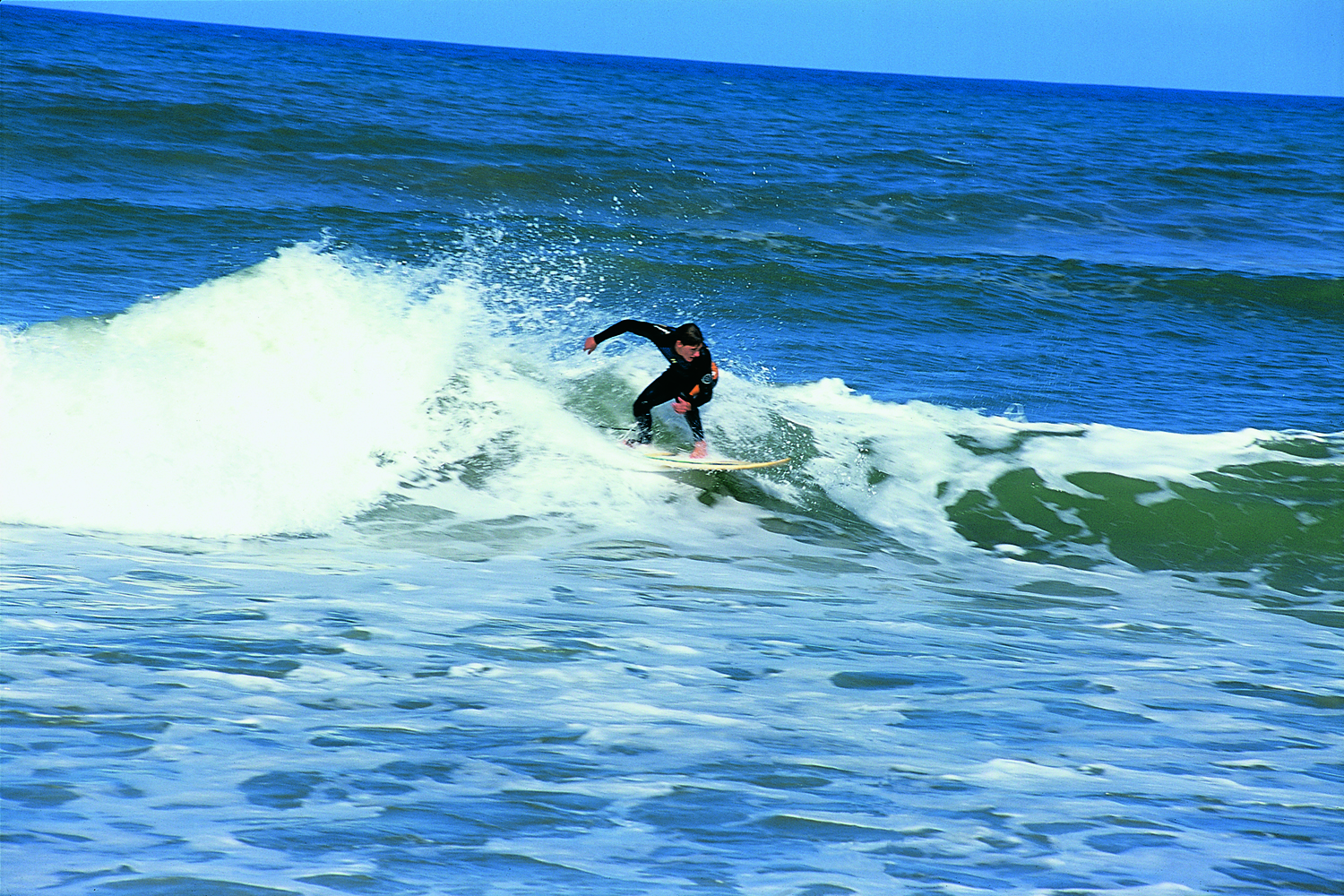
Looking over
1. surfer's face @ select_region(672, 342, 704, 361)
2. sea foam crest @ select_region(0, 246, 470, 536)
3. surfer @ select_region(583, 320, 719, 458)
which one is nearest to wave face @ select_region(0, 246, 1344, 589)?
sea foam crest @ select_region(0, 246, 470, 536)

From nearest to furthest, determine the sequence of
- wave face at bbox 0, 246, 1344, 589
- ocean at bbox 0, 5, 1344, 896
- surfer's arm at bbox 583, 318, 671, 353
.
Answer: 1. ocean at bbox 0, 5, 1344, 896
2. wave face at bbox 0, 246, 1344, 589
3. surfer's arm at bbox 583, 318, 671, 353

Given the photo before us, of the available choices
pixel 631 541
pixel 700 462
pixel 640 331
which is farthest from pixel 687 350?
pixel 631 541

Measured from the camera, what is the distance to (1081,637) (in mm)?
A: 6234

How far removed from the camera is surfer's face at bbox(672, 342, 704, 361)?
873 centimetres

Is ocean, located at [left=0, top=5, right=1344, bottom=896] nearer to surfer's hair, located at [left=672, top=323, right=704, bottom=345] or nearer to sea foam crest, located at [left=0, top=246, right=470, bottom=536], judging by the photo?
sea foam crest, located at [left=0, top=246, right=470, bottom=536]

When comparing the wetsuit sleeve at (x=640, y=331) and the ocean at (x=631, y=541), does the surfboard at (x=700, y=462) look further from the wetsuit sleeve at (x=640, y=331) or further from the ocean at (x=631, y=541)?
the wetsuit sleeve at (x=640, y=331)

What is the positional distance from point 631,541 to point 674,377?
1.66 metres

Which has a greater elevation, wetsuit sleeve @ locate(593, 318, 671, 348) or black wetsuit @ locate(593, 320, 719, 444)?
wetsuit sleeve @ locate(593, 318, 671, 348)

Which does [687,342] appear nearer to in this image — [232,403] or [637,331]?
[637,331]

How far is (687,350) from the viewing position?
8.77m

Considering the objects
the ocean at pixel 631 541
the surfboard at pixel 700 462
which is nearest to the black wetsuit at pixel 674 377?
the surfboard at pixel 700 462

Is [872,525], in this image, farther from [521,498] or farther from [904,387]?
[904,387]

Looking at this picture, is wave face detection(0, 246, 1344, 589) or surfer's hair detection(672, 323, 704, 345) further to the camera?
surfer's hair detection(672, 323, 704, 345)

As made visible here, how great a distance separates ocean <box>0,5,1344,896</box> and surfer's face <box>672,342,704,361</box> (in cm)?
95
